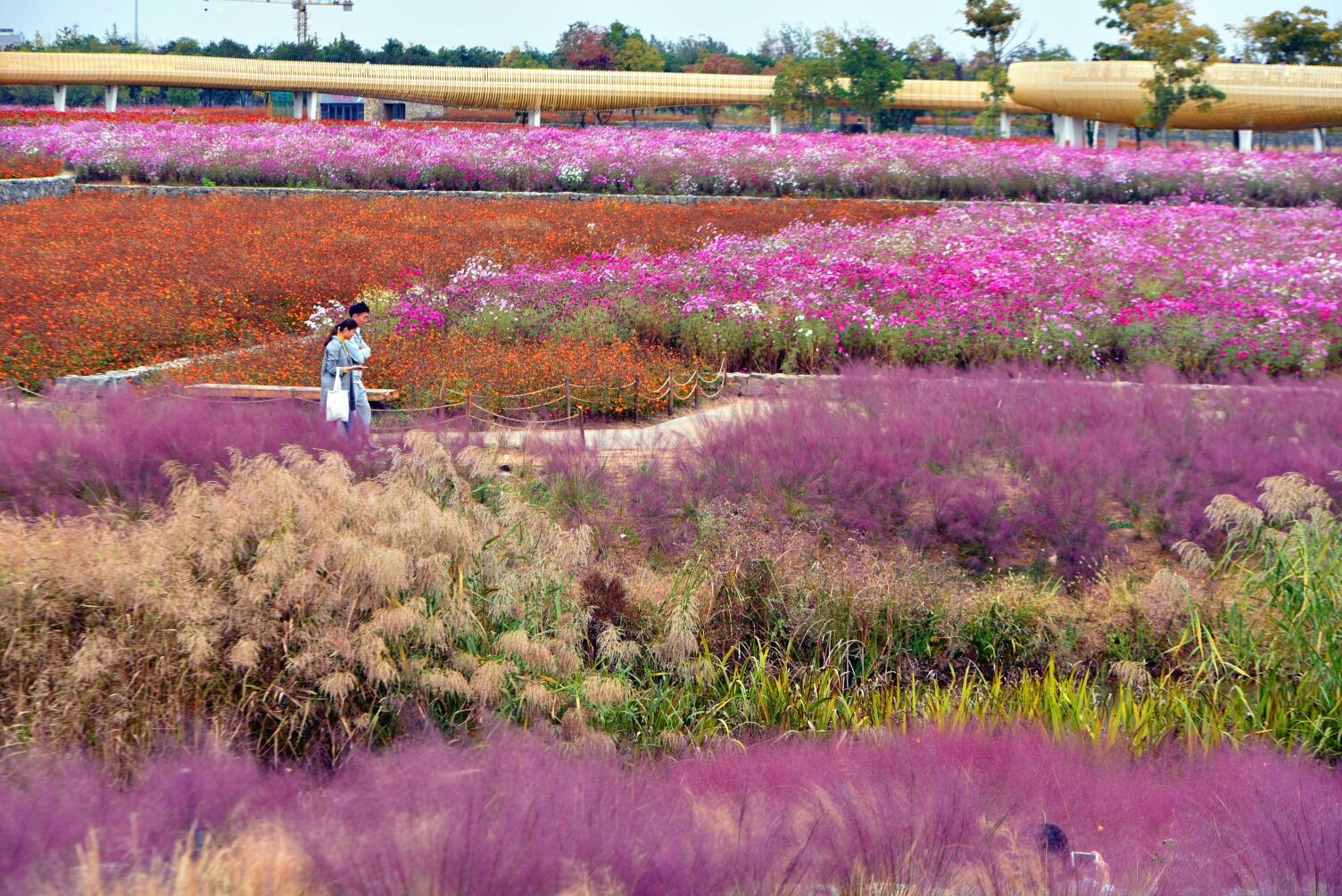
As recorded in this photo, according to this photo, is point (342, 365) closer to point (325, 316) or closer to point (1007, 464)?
point (325, 316)

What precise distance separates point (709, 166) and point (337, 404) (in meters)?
18.0

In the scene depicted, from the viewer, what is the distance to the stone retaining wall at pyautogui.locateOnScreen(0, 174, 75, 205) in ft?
70.7

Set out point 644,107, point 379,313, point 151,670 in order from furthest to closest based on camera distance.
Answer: point 644,107 → point 379,313 → point 151,670

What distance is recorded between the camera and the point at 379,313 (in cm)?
1262

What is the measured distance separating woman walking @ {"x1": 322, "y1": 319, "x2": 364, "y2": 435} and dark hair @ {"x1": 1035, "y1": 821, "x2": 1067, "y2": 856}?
610 cm

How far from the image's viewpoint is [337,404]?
8.21 meters

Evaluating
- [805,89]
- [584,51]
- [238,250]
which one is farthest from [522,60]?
[238,250]

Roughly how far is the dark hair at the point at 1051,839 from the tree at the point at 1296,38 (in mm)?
48959

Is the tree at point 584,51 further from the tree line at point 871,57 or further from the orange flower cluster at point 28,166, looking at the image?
the orange flower cluster at point 28,166

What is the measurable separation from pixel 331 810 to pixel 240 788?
42 cm

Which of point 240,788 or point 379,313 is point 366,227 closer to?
point 379,313

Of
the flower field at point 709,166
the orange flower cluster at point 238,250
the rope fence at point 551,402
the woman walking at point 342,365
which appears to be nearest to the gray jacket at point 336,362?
the woman walking at point 342,365

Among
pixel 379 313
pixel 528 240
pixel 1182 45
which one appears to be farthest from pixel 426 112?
pixel 379 313

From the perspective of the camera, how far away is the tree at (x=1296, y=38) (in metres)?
42.5
